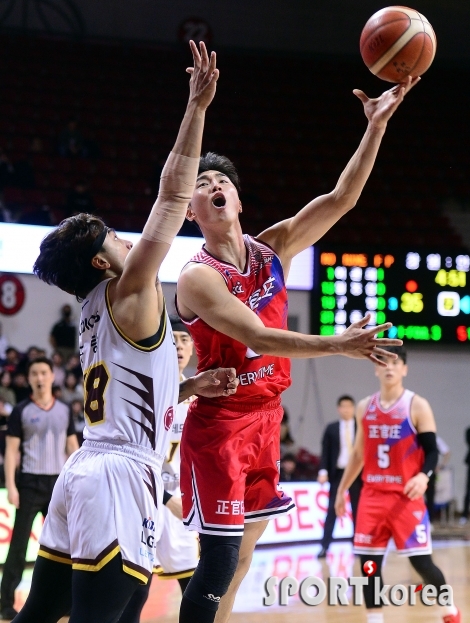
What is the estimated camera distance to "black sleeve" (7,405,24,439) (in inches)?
276

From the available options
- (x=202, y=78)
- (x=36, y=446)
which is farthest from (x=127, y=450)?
(x=36, y=446)

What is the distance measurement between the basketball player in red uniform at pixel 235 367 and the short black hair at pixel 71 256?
0.67 meters

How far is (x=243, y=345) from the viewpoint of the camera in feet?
12.2

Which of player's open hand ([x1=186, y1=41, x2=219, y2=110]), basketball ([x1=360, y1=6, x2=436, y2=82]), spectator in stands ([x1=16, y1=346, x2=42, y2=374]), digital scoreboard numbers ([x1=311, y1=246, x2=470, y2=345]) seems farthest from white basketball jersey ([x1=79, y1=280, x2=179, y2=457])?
digital scoreboard numbers ([x1=311, y1=246, x2=470, y2=345])

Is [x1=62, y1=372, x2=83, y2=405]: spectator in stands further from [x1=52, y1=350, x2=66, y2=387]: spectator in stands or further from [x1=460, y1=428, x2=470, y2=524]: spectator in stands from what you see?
[x1=460, y1=428, x2=470, y2=524]: spectator in stands

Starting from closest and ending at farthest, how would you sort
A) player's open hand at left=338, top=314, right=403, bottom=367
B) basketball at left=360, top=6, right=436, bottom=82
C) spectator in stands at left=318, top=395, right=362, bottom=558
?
player's open hand at left=338, top=314, right=403, bottom=367
basketball at left=360, top=6, right=436, bottom=82
spectator in stands at left=318, top=395, right=362, bottom=558

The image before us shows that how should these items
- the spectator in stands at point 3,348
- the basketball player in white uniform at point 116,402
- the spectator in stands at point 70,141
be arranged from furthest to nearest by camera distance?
the spectator in stands at point 70,141 → the spectator in stands at point 3,348 → the basketball player in white uniform at point 116,402

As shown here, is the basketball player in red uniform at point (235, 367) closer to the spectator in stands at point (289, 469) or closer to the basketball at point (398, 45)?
the basketball at point (398, 45)

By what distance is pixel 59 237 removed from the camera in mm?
2941

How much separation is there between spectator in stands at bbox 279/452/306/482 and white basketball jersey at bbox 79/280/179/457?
8.93 meters

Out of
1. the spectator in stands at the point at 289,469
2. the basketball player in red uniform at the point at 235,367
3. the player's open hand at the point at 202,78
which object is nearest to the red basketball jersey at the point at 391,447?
the basketball player in red uniform at the point at 235,367

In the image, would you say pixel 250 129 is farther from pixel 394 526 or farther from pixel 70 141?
pixel 394 526

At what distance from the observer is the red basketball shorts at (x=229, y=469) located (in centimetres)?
361

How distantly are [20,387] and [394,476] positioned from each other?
6690mm
